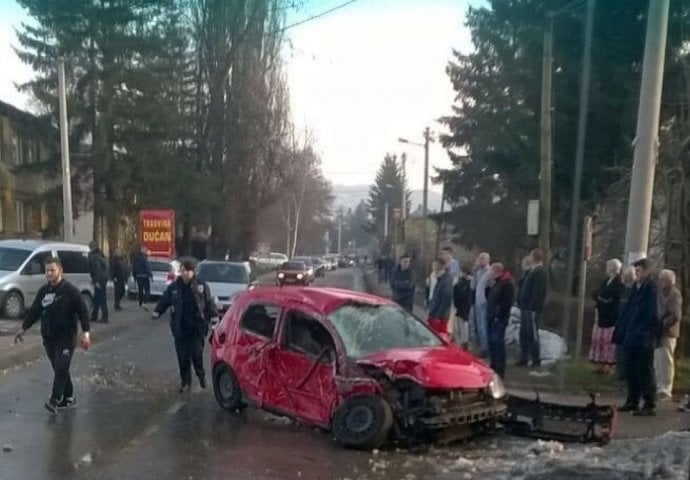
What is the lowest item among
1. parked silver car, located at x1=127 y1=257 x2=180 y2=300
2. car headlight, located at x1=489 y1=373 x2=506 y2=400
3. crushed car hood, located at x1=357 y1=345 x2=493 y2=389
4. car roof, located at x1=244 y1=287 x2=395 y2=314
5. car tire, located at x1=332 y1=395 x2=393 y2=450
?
parked silver car, located at x1=127 y1=257 x2=180 y2=300

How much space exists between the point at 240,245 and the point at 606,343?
38.3 metres

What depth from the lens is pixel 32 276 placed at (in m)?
22.7

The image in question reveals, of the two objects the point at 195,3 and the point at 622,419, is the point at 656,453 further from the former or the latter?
the point at 195,3

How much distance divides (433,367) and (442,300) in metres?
6.41

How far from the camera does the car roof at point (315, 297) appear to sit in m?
10.4

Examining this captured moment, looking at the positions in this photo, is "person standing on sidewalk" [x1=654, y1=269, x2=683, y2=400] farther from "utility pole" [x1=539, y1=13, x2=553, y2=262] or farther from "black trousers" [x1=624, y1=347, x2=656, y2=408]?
"utility pole" [x1=539, y1=13, x2=553, y2=262]

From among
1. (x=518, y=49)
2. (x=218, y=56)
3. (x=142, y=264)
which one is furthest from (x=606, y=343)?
(x=218, y=56)

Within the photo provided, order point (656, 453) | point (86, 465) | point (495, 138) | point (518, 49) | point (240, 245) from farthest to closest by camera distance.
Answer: point (240, 245)
point (495, 138)
point (518, 49)
point (86, 465)
point (656, 453)

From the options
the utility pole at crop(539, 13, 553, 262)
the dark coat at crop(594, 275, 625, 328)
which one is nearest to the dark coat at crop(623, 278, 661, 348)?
the dark coat at crop(594, 275, 625, 328)

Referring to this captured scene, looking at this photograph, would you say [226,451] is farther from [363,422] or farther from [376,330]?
[376,330]

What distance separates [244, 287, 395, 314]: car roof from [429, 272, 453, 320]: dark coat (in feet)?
15.2

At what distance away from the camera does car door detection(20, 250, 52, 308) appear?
2250 centimetres

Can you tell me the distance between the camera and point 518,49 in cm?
3247

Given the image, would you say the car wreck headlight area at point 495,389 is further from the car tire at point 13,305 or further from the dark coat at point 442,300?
the car tire at point 13,305
